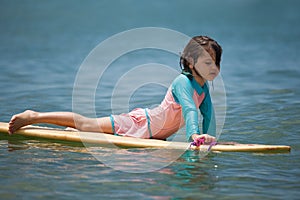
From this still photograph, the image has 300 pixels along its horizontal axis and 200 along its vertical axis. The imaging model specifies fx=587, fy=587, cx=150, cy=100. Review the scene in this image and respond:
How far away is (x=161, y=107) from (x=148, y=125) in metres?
0.19

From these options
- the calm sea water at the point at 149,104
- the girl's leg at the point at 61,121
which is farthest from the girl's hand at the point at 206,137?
the girl's leg at the point at 61,121

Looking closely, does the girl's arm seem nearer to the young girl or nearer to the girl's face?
the young girl

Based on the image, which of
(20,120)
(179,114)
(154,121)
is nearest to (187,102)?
(179,114)

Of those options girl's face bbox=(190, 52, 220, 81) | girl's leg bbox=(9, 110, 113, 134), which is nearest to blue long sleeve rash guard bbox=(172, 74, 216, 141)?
girl's face bbox=(190, 52, 220, 81)

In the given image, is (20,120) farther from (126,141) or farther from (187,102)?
(187,102)

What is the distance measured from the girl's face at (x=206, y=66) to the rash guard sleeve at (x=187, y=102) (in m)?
0.13

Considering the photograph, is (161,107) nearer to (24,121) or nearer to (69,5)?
(24,121)

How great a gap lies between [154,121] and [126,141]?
299mm

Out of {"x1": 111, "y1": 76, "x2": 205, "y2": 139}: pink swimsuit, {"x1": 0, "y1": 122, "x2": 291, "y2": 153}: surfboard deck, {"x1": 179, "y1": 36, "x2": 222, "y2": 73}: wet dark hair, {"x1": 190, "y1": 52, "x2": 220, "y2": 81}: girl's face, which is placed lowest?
{"x1": 0, "y1": 122, "x2": 291, "y2": 153}: surfboard deck

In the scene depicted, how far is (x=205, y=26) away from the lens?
18.9 metres

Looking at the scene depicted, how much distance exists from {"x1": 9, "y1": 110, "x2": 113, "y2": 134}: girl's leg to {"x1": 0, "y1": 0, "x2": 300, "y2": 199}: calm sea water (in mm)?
171

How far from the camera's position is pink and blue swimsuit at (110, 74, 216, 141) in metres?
4.65

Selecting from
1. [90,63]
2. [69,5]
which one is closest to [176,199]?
[90,63]

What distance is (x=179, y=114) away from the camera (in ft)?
16.0
